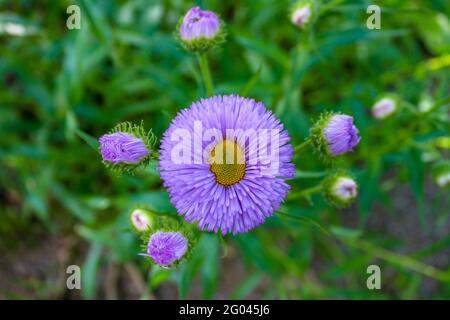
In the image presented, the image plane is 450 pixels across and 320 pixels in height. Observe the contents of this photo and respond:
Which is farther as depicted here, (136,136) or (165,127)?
(165,127)

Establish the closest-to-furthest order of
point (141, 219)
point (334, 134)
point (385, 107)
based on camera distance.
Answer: point (334, 134) → point (141, 219) → point (385, 107)

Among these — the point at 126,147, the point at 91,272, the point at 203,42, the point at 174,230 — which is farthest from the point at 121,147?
the point at 91,272

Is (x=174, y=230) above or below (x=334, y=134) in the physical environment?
below

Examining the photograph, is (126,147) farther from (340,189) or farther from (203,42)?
(340,189)

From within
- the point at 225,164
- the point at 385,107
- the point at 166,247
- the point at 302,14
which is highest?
the point at 302,14

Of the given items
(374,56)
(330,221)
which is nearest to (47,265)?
(330,221)

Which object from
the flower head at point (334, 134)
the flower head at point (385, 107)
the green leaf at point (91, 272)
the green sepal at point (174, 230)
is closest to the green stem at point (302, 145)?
the flower head at point (334, 134)
